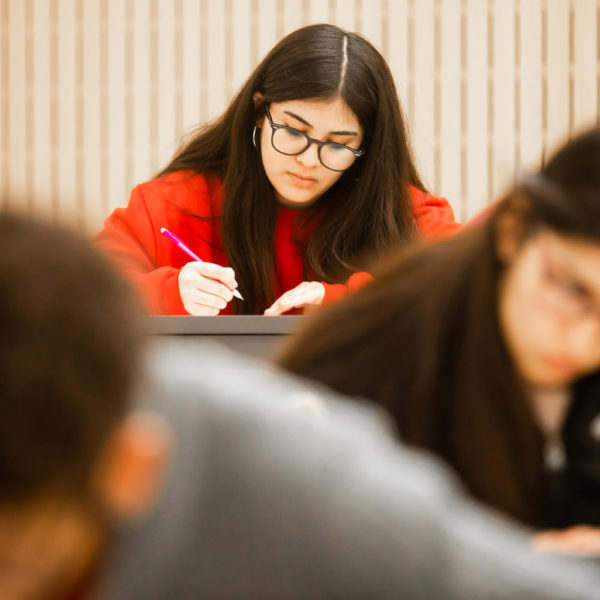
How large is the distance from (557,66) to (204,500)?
2935 mm

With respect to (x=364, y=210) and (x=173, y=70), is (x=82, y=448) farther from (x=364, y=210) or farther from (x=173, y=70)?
(x=173, y=70)

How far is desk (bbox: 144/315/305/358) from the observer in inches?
49.1

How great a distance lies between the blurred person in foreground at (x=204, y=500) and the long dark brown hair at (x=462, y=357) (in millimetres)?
207

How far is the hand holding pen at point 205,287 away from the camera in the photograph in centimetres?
148

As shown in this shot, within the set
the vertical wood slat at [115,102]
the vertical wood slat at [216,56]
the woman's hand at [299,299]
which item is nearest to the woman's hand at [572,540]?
the woman's hand at [299,299]

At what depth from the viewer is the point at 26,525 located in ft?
1.15

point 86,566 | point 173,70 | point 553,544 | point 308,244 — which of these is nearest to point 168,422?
point 86,566

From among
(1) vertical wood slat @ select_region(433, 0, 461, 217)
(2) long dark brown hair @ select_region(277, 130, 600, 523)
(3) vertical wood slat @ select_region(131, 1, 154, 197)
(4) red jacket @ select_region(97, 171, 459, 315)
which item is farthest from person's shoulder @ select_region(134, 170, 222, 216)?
(1) vertical wood slat @ select_region(433, 0, 461, 217)

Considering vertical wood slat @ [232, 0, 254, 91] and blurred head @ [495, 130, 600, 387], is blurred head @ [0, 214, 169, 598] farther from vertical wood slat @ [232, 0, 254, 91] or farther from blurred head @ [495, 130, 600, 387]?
vertical wood slat @ [232, 0, 254, 91]

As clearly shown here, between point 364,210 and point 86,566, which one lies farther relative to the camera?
point 364,210

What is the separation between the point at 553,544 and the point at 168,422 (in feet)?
1.00

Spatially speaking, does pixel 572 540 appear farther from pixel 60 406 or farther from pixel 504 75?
pixel 504 75

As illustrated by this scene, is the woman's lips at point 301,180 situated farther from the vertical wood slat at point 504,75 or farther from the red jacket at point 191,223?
the vertical wood slat at point 504,75

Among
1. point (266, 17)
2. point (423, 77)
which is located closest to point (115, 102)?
point (266, 17)
